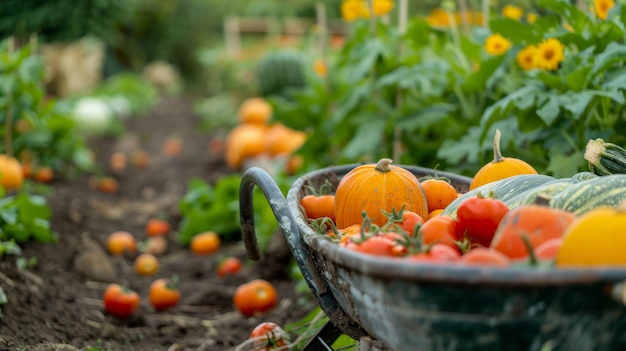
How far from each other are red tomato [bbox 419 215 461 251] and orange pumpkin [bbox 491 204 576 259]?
0.44ft

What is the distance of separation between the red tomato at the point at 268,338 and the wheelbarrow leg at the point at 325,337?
16 cm

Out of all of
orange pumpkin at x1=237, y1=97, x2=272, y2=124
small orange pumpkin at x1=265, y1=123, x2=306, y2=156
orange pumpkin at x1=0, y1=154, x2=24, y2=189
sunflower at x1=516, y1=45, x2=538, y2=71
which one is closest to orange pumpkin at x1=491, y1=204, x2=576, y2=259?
sunflower at x1=516, y1=45, x2=538, y2=71

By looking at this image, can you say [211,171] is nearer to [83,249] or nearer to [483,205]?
[83,249]

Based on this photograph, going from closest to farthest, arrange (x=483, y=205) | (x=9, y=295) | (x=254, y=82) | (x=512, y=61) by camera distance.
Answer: (x=483, y=205)
(x=9, y=295)
(x=512, y=61)
(x=254, y=82)

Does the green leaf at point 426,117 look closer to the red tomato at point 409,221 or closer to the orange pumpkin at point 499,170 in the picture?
the orange pumpkin at point 499,170

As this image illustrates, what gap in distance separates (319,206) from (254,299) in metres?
1.22

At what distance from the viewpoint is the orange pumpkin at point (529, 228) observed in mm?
1491

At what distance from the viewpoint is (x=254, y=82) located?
32.8ft

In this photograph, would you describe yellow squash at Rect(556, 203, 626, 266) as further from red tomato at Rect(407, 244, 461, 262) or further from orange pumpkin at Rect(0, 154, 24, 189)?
orange pumpkin at Rect(0, 154, 24, 189)

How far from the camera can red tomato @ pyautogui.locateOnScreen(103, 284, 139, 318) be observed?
3266 mm

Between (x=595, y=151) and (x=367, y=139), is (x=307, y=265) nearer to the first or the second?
(x=595, y=151)

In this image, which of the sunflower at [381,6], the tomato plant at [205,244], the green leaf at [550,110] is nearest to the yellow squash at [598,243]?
the green leaf at [550,110]

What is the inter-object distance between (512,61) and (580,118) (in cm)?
64

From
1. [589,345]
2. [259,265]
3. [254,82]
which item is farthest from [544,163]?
[254,82]
